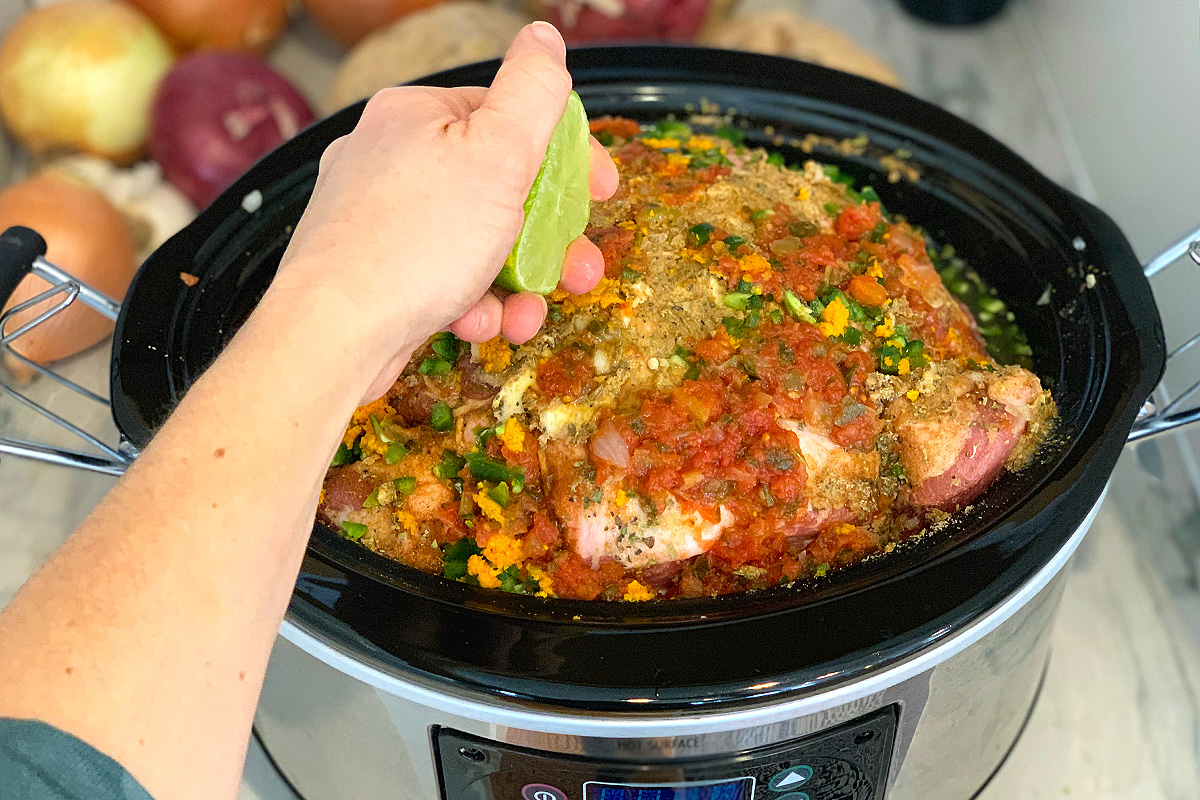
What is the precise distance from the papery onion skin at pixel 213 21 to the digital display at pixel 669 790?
1.77 metres

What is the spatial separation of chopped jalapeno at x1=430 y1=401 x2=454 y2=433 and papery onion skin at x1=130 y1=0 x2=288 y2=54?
1.44m

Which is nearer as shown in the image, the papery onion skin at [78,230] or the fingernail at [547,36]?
the fingernail at [547,36]

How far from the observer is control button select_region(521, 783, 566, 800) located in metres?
0.95

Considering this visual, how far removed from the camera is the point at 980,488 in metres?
1.01

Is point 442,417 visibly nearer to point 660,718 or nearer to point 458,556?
point 458,556

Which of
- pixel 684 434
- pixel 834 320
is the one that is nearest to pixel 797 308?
pixel 834 320

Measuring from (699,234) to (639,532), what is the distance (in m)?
0.32

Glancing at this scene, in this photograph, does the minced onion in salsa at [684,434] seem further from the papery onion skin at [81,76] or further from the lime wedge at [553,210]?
the papery onion skin at [81,76]

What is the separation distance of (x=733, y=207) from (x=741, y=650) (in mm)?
507

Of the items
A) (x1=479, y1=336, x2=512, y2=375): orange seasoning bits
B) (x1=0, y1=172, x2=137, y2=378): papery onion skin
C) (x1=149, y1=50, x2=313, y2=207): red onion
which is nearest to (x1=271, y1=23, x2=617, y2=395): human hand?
(x1=479, y1=336, x2=512, y2=375): orange seasoning bits

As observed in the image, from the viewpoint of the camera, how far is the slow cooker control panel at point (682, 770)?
905 millimetres

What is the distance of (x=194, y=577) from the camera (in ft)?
2.18

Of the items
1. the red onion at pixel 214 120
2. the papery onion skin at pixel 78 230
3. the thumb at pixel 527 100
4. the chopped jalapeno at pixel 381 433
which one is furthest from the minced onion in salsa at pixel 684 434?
the red onion at pixel 214 120

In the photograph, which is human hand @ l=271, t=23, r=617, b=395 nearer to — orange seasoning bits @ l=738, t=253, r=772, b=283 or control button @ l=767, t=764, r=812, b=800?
orange seasoning bits @ l=738, t=253, r=772, b=283
